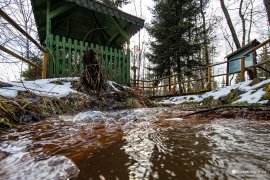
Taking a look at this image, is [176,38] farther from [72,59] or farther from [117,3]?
[72,59]

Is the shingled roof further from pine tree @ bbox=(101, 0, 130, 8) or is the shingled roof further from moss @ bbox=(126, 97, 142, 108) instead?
pine tree @ bbox=(101, 0, 130, 8)

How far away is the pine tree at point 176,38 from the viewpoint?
11.4 meters

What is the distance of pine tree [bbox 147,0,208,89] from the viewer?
37.3 feet

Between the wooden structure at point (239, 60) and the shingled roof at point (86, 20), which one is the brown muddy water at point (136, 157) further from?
the wooden structure at point (239, 60)

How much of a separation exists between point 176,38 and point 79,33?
5.50 meters

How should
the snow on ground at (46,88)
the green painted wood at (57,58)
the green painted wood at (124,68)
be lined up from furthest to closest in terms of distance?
1. the green painted wood at (124,68)
2. the green painted wood at (57,58)
3. the snow on ground at (46,88)

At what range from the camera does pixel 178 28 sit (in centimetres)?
1118

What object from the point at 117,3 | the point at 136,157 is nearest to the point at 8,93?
the point at 136,157

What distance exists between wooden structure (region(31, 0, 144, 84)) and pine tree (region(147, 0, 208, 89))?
3253 millimetres

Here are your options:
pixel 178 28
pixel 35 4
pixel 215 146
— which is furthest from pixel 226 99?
pixel 178 28

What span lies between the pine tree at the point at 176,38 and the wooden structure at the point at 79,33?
3.25 m

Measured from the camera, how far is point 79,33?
30.9 ft


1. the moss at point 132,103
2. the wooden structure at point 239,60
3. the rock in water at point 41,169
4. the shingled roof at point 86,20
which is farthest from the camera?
the wooden structure at point 239,60

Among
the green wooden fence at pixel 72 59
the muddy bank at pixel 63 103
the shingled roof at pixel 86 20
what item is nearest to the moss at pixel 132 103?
the muddy bank at pixel 63 103
